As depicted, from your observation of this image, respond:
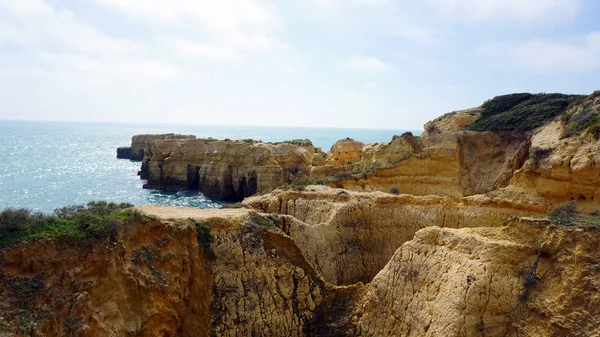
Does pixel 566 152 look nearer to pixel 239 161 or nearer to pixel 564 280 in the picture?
pixel 564 280

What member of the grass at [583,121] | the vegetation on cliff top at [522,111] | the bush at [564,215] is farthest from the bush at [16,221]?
the vegetation on cliff top at [522,111]

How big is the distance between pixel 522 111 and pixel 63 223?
3113 cm

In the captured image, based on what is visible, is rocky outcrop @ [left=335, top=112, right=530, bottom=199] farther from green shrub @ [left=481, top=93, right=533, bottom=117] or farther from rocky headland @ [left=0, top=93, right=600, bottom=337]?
green shrub @ [left=481, top=93, right=533, bottom=117]

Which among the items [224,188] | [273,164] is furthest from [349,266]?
[224,188]

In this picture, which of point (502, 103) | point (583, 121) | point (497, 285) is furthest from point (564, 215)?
point (502, 103)

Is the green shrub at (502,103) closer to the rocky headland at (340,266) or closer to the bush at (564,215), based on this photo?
the rocky headland at (340,266)

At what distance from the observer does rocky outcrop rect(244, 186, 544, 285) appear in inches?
796

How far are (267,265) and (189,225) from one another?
3.08 m

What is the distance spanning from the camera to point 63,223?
1335 cm

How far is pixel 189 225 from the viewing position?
1561 cm

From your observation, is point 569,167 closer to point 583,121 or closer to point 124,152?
point 583,121

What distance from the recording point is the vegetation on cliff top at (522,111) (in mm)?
31008

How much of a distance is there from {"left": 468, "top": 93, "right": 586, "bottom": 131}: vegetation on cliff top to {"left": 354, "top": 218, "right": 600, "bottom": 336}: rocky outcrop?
66.0 ft

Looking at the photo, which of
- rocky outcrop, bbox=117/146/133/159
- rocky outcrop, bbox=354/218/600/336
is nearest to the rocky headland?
rocky outcrop, bbox=354/218/600/336
